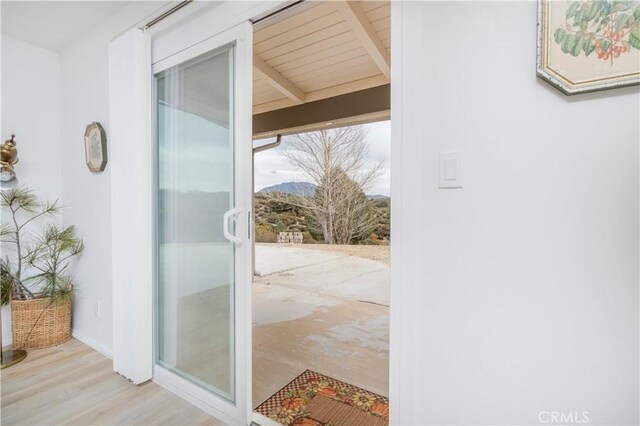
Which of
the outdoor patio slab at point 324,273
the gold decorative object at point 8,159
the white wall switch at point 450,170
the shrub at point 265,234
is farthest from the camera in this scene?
the shrub at point 265,234

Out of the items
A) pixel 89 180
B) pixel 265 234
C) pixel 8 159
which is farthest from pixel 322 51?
pixel 265 234

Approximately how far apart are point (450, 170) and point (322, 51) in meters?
2.18

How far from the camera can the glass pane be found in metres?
1.66

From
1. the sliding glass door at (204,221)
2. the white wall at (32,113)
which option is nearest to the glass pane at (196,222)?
the sliding glass door at (204,221)

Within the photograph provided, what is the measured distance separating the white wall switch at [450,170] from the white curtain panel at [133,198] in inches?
66.9

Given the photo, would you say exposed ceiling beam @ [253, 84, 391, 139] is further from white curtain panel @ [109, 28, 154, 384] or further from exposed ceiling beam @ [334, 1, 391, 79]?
white curtain panel @ [109, 28, 154, 384]

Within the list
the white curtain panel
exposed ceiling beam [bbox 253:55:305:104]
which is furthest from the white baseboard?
exposed ceiling beam [bbox 253:55:305:104]

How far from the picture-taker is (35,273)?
255 cm

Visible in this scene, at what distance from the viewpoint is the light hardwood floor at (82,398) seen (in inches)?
63.6

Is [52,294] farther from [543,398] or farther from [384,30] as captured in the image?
[384,30]

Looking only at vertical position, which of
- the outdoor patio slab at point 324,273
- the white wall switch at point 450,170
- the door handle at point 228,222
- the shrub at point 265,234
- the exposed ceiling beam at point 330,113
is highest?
the exposed ceiling beam at point 330,113

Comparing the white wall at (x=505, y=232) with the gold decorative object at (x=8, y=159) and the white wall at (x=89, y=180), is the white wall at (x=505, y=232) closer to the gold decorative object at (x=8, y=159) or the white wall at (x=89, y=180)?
the white wall at (x=89, y=180)

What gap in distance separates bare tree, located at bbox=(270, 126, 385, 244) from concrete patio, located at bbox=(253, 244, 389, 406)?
1344 millimetres

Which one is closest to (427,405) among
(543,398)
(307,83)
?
(543,398)
